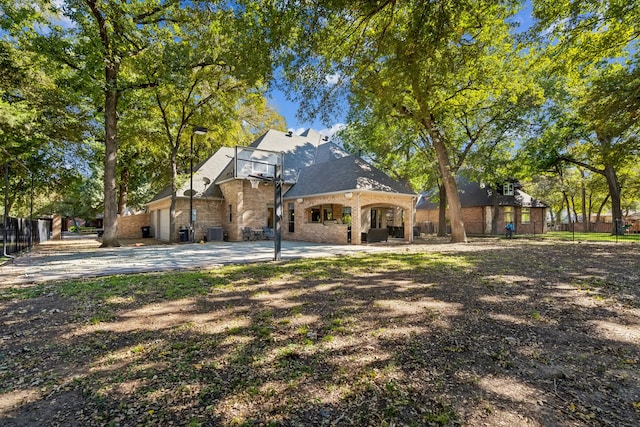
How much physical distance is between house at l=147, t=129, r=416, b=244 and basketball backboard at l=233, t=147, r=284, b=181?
369mm

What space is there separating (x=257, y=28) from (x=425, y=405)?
26.3 feet

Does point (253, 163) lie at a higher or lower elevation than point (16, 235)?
higher

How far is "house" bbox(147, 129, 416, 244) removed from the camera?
16.3 m

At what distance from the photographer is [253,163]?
60.3 feet

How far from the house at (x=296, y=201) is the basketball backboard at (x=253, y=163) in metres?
0.37

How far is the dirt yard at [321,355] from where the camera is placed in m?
2.31

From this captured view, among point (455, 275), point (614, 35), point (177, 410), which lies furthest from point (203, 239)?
point (614, 35)

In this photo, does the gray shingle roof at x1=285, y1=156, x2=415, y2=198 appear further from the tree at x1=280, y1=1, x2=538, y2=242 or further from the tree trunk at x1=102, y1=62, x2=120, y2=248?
the tree trunk at x1=102, y1=62, x2=120, y2=248

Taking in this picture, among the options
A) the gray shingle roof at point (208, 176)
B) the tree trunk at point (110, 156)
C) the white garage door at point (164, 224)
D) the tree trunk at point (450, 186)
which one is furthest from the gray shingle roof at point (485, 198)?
the tree trunk at point (110, 156)

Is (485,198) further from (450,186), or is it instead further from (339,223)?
(339,223)

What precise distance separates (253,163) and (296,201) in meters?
3.56

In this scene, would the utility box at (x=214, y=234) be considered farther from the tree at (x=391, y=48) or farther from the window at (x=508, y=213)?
the window at (x=508, y=213)

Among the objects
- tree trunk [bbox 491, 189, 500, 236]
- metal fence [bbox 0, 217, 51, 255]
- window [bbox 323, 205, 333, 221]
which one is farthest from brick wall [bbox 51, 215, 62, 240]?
tree trunk [bbox 491, 189, 500, 236]

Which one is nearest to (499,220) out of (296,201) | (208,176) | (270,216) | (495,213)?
(495,213)
